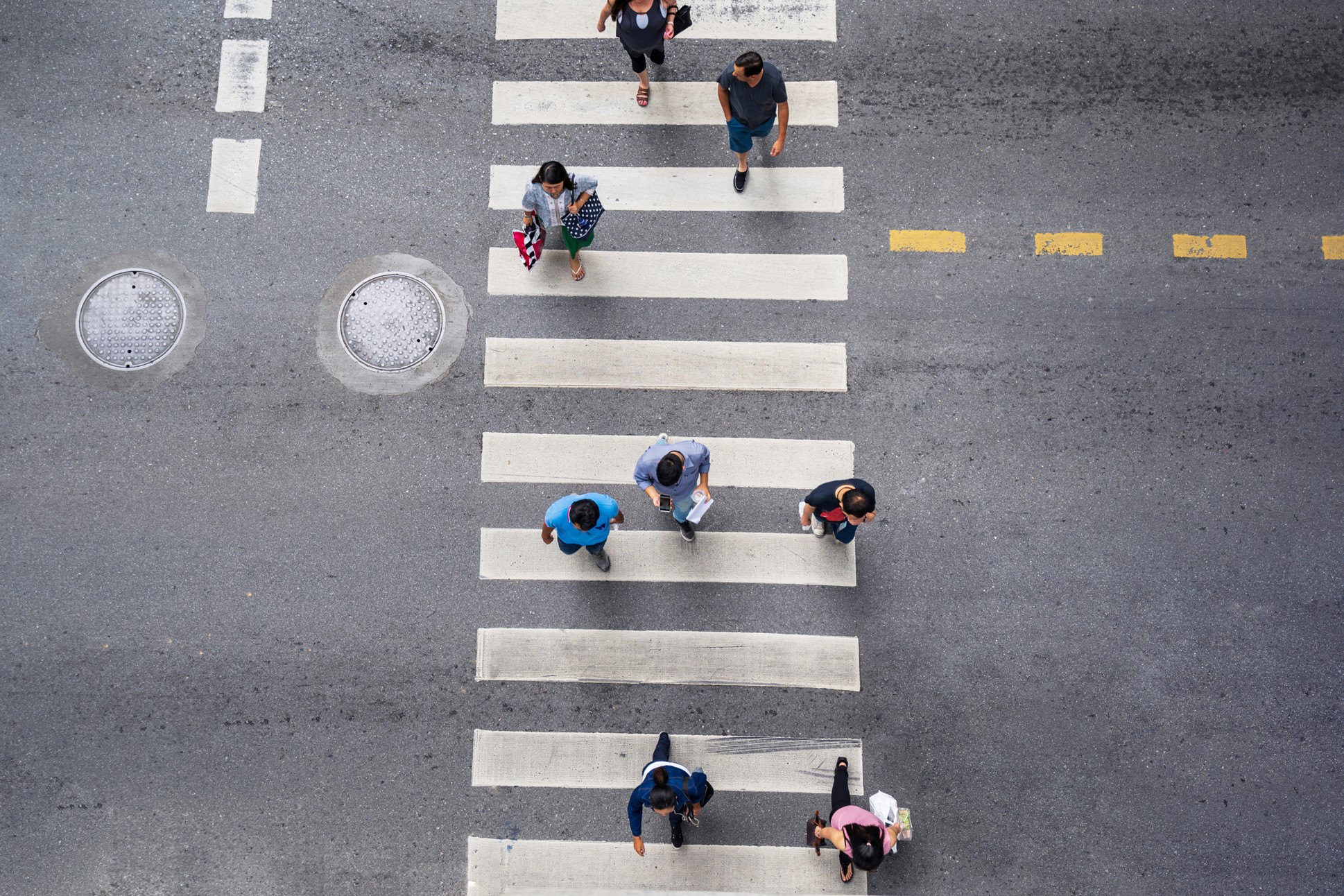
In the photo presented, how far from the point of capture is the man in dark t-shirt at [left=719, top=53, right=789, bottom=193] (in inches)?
255

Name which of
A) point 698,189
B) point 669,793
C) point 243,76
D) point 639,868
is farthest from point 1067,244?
point 243,76

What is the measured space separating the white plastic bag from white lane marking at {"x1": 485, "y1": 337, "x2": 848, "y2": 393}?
11.2ft

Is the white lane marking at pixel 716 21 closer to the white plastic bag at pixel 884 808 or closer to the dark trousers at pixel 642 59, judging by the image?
the dark trousers at pixel 642 59

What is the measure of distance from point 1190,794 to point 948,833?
2087mm

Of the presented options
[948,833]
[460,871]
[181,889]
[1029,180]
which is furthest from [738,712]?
[1029,180]

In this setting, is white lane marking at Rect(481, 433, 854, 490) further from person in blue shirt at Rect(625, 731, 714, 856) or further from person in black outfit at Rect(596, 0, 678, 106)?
person in black outfit at Rect(596, 0, 678, 106)

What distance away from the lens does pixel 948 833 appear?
707 centimetres

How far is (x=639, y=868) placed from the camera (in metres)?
7.05

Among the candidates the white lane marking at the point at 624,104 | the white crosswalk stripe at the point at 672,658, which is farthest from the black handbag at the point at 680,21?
the white crosswalk stripe at the point at 672,658

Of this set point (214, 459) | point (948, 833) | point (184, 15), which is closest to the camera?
point (948, 833)

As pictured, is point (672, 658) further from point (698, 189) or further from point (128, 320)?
point (128, 320)

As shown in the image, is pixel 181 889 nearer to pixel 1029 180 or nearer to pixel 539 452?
pixel 539 452

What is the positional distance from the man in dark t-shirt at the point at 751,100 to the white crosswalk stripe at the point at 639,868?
19.4ft

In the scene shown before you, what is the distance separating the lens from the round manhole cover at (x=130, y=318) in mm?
7691
